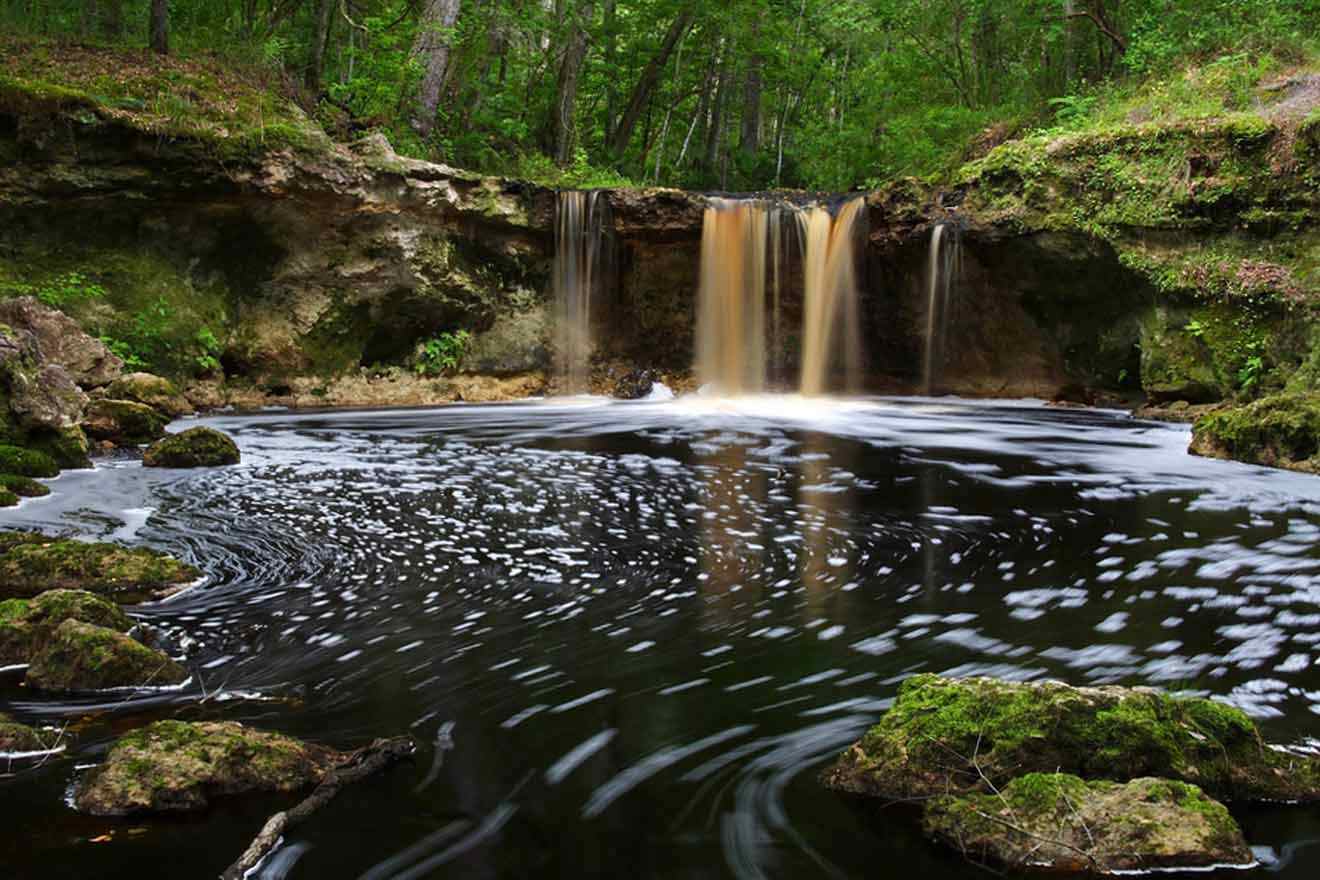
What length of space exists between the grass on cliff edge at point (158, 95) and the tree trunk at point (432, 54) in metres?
2.83

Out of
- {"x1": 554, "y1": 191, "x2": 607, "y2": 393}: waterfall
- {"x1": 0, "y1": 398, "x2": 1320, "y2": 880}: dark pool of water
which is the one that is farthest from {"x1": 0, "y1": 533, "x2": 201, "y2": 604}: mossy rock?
{"x1": 554, "y1": 191, "x2": 607, "y2": 393}: waterfall

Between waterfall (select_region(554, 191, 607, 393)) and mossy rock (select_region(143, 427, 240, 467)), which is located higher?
waterfall (select_region(554, 191, 607, 393))

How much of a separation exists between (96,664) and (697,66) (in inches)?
959

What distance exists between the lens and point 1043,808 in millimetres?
2961

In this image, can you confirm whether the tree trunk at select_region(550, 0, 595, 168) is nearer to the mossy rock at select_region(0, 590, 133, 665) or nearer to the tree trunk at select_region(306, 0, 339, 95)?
the tree trunk at select_region(306, 0, 339, 95)

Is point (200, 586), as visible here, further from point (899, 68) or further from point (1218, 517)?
point (899, 68)

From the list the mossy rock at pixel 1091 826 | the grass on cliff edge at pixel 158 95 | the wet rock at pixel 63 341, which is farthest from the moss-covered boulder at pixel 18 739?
the grass on cliff edge at pixel 158 95

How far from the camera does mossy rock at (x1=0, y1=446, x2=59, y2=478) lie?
891cm

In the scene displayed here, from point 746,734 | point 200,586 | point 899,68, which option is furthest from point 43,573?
point 899,68

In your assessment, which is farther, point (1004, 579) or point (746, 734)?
point (1004, 579)

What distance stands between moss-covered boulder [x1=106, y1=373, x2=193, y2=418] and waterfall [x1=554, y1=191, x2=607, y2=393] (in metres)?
6.95

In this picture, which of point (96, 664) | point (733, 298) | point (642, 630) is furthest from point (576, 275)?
point (96, 664)

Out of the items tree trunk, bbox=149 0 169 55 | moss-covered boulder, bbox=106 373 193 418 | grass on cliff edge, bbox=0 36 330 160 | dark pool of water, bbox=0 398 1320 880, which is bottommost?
dark pool of water, bbox=0 398 1320 880

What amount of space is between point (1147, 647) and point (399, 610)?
3.71 m
